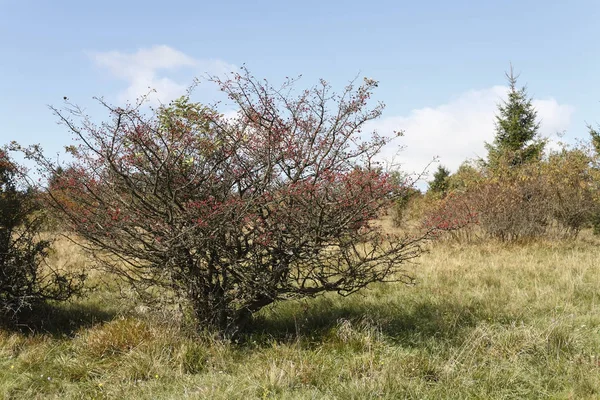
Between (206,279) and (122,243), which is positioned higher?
(122,243)

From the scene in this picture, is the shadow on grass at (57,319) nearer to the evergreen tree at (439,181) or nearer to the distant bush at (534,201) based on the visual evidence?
the distant bush at (534,201)

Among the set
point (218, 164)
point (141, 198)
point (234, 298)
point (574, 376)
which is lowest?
point (574, 376)

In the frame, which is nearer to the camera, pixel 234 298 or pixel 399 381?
pixel 399 381

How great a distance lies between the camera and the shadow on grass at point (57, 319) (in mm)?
5379

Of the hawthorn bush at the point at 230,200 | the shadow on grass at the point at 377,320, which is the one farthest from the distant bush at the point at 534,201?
the hawthorn bush at the point at 230,200

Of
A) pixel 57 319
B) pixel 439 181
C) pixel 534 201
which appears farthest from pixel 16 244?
pixel 439 181

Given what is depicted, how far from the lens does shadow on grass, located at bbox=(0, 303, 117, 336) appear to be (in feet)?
17.6

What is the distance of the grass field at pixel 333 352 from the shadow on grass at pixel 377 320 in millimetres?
21

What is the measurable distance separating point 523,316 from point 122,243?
16.0ft

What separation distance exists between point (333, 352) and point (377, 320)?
2.93 feet

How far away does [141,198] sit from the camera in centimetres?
441

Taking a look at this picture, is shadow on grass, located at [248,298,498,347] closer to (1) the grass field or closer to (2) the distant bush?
(1) the grass field

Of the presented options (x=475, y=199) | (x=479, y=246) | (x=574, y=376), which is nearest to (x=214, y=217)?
(x=574, y=376)

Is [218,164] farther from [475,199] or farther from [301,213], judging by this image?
[475,199]
